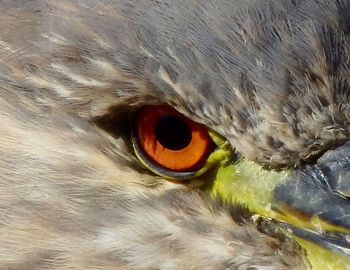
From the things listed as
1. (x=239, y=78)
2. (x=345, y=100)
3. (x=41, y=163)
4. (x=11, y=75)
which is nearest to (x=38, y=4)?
(x=11, y=75)

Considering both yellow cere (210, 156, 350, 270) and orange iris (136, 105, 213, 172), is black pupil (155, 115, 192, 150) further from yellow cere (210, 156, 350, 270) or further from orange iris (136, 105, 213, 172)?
yellow cere (210, 156, 350, 270)

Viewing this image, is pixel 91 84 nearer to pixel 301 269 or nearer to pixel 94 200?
pixel 94 200

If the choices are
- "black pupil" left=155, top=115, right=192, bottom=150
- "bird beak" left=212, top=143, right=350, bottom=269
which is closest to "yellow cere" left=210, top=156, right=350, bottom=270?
"bird beak" left=212, top=143, right=350, bottom=269

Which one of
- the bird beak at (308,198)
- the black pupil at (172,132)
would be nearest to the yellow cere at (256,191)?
the bird beak at (308,198)

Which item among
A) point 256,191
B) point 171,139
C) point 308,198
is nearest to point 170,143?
point 171,139

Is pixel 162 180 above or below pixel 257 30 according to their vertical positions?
below

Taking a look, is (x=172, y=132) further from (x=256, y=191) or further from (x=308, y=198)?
(x=308, y=198)

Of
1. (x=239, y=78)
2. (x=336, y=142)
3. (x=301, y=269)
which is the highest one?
(x=239, y=78)
